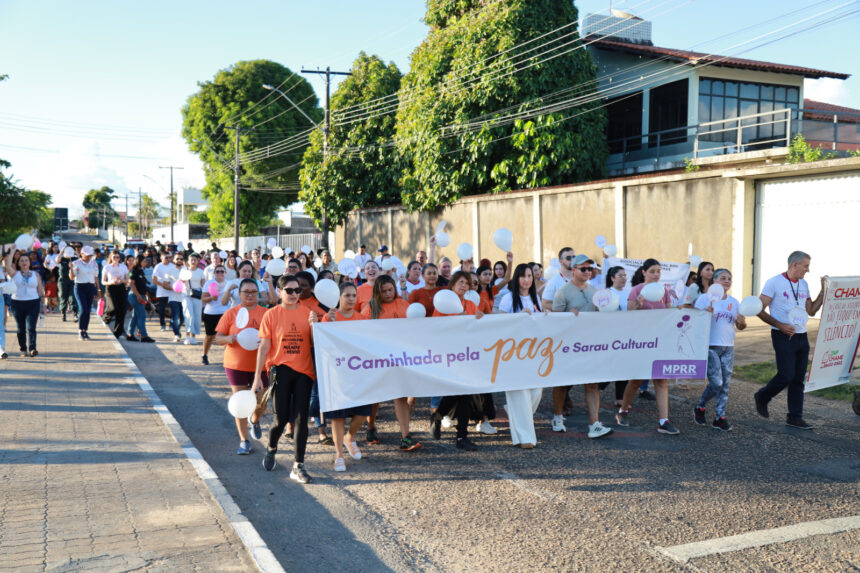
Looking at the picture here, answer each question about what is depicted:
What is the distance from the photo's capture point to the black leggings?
5875mm

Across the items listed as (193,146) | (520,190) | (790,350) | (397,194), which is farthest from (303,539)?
(193,146)

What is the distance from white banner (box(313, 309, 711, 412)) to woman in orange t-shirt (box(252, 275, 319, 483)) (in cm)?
22

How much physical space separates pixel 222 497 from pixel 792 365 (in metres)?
5.96

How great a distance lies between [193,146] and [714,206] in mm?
43876

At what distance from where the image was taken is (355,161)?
30.6 m

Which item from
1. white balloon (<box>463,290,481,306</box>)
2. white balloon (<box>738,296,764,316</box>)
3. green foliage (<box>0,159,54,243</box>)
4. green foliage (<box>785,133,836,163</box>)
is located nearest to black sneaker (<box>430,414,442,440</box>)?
white balloon (<box>463,290,481,306</box>)

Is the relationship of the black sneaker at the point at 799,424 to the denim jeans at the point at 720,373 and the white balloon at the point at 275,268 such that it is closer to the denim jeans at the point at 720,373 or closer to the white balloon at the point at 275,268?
the denim jeans at the point at 720,373

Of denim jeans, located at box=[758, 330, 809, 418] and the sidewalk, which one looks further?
denim jeans, located at box=[758, 330, 809, 418]

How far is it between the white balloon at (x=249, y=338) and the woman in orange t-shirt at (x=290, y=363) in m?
0.23

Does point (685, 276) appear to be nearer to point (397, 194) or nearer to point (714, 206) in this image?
point (714, 206)

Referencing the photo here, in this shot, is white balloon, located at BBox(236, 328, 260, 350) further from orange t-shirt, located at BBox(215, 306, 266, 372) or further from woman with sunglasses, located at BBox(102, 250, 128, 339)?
woman with sunglasses, located at BBox(102, 250, 128, 339)

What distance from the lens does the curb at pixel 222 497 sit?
4176 millimetres

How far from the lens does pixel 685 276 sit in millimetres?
11547

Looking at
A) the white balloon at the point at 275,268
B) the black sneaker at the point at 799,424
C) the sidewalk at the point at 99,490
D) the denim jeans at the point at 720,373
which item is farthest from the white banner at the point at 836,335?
the sidewalk at the point at 99,490
